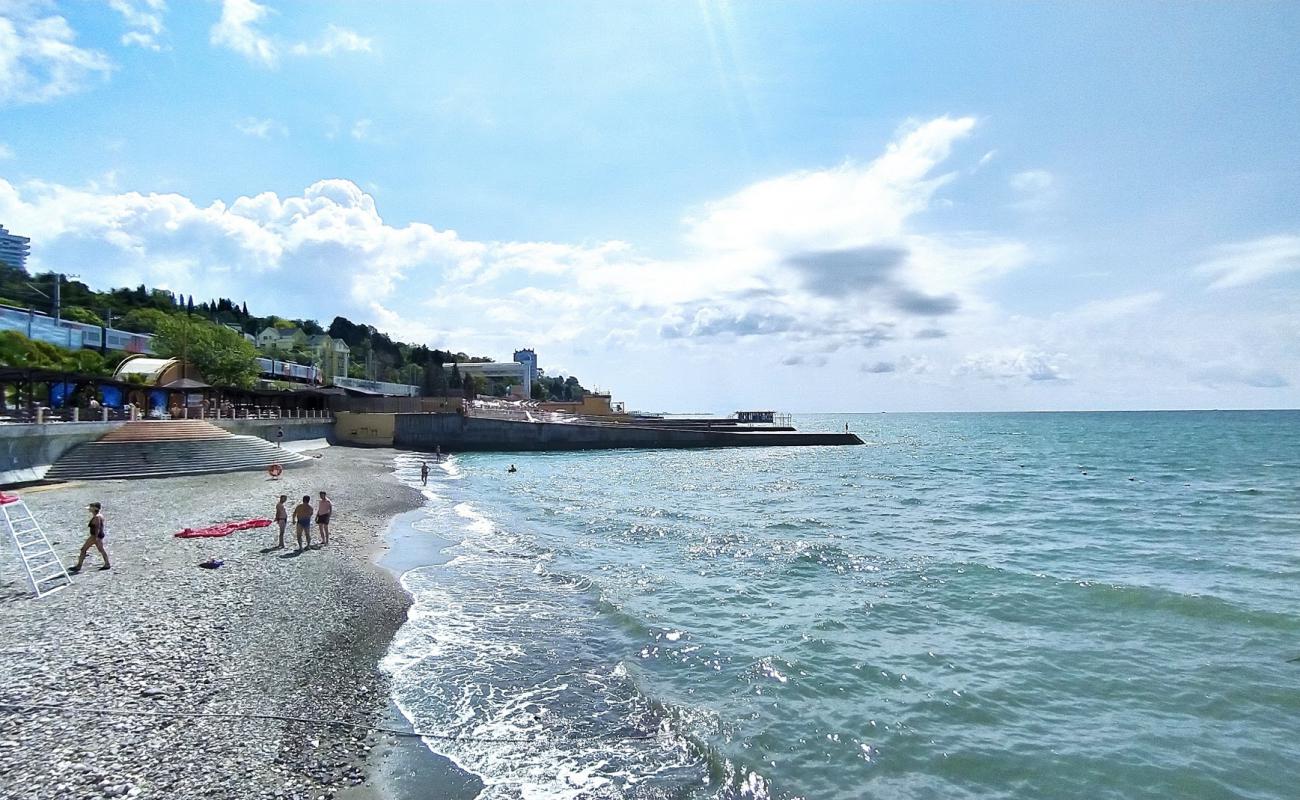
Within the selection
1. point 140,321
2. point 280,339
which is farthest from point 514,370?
point 140,321

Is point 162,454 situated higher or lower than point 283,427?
lower

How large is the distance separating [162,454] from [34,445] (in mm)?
4665

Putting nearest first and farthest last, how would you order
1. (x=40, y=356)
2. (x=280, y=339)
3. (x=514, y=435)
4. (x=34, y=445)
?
(x=34, y=445)
(x=40, y=356)
(x=514, y=435)
(x=280, y=339)

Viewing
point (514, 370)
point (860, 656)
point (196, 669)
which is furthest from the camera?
point (514, 370)

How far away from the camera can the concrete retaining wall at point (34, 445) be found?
25438mm

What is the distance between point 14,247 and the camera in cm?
14512

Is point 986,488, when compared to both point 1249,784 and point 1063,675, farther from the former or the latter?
point 1249,784

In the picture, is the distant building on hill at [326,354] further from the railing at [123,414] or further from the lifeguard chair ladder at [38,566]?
the lifeguard chair ladder at [38,566]

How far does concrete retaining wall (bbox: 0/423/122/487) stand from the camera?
25438 mm

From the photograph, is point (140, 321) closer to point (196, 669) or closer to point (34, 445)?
point (34, 445)

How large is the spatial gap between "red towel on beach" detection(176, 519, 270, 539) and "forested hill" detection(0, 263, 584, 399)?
173 ft

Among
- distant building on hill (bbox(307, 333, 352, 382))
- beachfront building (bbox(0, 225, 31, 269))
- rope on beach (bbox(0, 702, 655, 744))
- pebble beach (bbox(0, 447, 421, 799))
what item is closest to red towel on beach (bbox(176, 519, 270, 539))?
pebble beach (bbox(0, 447, 421, 799))

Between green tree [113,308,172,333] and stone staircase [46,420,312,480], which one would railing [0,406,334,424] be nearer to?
stone staircase [46,420,312,480]

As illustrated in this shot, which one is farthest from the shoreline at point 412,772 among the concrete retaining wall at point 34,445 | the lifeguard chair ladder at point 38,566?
the concrete retaining wall at point 34,445
